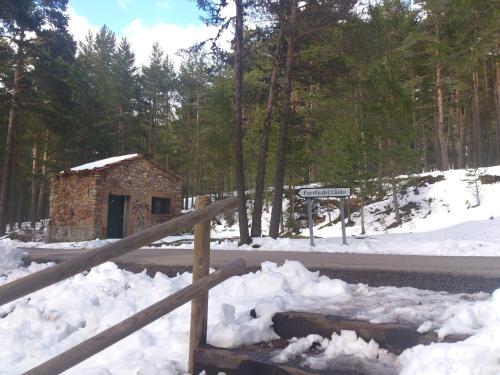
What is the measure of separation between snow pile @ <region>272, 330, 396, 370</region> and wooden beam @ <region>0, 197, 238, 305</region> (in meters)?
1.32

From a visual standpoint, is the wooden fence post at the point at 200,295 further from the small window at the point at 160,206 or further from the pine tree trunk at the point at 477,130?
the pine tree trunk at the point at 477,130

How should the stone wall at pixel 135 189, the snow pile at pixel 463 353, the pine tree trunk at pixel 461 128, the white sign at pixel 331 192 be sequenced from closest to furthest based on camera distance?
1. the snow pile at pixel 463 353
2. the white sign at pixel 331 192
3. the stone wall at pixel 135 189
4. the pine tree trunk at pixel 461 128

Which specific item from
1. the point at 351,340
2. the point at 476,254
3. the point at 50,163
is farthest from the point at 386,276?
the point at 50,163

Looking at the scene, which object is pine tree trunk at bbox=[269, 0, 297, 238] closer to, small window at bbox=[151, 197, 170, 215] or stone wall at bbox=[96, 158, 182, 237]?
stone wall at bbox=[96, 158, 182, 237]

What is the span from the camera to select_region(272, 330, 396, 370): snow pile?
10.8ft

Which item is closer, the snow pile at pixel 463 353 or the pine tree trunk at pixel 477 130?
the snow pile at pixel 463 353

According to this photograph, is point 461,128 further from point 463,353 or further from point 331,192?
point 463,353

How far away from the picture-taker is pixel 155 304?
341 centimetres

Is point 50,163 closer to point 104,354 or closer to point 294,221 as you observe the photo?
point 294,221

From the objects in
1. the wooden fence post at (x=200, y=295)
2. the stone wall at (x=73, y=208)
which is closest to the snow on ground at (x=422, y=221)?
the stone wall at (x=73, y=208)

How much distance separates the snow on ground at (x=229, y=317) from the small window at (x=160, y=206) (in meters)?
16.4

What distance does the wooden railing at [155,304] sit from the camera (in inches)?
97.8

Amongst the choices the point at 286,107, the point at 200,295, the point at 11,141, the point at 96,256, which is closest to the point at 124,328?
the point at 96,256

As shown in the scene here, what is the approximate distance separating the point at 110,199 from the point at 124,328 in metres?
19.6
